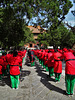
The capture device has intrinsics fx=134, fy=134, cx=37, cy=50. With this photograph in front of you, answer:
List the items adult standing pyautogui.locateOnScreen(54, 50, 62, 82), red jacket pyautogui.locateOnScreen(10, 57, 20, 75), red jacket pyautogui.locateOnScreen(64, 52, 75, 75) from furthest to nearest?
adult standing pyautogui.locateOnScreen(54, 50, 62, 82) → red jacket pyautogui.locateOnScreen(10, 57, 20, 75) → red jacket pyautogui.locateOnScreen(64, 52, 75, 75)

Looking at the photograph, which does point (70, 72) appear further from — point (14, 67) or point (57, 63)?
point (14, 67)

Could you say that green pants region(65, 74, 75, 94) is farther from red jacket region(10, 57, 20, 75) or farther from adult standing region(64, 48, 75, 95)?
red jacket region(10, 57, 20, 75)

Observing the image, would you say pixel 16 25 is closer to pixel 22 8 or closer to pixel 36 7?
pixel 22 8

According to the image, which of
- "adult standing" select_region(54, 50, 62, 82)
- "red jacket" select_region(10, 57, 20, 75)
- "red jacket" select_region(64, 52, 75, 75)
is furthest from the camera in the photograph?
"adult standing" select_region(54, 50, 62, 82)

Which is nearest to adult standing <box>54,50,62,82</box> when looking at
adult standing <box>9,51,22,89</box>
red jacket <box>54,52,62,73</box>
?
red jacket <box>54,52,62,73</box>

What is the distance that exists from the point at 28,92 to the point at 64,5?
645 inches

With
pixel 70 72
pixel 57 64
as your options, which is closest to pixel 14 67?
pixel 57 64

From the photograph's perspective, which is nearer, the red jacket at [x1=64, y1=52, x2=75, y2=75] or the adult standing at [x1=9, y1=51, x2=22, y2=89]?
the red jacket at [x1=64, y1=52, x2=75, y2=75]

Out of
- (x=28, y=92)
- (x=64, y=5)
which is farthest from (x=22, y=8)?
(x=64, y=5)

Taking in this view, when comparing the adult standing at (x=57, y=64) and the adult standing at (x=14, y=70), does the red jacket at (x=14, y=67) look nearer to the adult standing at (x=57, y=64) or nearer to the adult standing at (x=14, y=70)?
the adult standing at (x=14, y=70)

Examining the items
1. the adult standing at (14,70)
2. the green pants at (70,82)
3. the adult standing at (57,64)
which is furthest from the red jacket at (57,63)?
the adult standing at (14,70)

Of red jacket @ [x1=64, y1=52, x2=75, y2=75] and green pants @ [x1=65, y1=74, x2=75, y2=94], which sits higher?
red jacket @ [x1=64, y1=52, x2=75, y2=75]

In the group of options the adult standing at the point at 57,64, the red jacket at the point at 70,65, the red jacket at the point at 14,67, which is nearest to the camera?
the red jacket at the point at 70,65

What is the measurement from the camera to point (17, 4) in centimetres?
951
